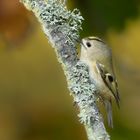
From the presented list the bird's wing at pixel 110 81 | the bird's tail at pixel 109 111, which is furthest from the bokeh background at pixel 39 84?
the bird's wing at pixel 110 81

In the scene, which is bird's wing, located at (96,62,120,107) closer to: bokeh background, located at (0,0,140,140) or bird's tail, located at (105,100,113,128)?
bird's tail, located at (105,100,113,128)

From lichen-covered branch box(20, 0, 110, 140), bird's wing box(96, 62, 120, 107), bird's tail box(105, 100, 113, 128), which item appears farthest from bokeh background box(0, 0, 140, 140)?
lichen-covered branch box(20, 0, 110, 140)

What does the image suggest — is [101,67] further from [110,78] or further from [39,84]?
[39,84]

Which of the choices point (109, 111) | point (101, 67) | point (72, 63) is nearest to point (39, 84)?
point (109, 111)

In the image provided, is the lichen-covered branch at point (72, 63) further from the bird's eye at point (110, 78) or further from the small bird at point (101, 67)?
the bird's eye at point (110, 78)

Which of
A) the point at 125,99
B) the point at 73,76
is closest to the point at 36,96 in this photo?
the point at 125,99

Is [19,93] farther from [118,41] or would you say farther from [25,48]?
[118,41]

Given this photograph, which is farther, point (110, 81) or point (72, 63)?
point (110, 81)
